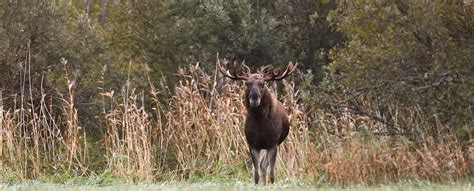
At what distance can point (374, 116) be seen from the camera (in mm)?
13711

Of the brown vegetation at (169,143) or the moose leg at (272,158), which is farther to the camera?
the brown vegetation at (169,143)

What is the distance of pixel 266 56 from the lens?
3136cm

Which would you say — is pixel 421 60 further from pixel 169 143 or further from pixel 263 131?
pixel 169 143

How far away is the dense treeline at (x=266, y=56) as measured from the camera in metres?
13.5

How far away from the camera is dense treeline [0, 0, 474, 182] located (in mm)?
13469

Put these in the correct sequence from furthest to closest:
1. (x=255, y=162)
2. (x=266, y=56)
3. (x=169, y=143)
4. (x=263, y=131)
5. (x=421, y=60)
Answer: (x=266, y=56), (x=169, y=143), (x=263, y=131), (x=255, y=162), (x=421, y=60)

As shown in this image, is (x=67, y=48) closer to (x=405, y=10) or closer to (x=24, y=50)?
(x=24, y=50)

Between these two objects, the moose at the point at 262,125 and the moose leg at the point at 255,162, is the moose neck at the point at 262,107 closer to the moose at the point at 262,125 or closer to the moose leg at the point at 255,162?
the moose at the point at 262,125

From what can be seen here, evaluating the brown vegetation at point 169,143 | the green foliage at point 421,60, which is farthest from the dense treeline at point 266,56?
the brown vegetation at point 169,143

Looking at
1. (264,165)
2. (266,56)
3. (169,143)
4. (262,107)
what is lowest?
(264,165)

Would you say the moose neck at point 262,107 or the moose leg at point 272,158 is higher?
the moose neck at point 262,107

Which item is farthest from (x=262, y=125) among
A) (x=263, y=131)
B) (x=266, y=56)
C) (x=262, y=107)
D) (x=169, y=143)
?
(x=266, y=56)

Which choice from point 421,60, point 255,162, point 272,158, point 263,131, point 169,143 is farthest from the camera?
point 169,143

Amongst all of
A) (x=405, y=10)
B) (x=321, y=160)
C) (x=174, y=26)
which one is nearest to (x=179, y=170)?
(x=321, y=160)
